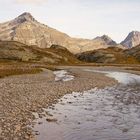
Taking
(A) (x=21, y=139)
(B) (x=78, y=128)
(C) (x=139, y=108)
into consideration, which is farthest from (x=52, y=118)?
(C) (x=139, y=108)

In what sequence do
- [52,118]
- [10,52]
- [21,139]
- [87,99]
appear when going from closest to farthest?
[21,139]
[52,118]
[87,99]
[10,52]

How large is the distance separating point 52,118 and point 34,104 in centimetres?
645

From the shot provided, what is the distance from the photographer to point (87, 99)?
44.0 metres

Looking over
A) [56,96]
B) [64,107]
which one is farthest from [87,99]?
[64,107]

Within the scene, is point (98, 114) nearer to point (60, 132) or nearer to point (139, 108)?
point (139, 108)

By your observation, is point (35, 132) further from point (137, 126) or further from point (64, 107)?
point (64, 107)

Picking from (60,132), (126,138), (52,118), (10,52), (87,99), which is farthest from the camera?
(10,52)

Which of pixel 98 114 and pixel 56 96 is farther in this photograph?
pixel 56 96

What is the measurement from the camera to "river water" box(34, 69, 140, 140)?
24609 millimetres

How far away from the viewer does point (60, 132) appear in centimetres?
2542

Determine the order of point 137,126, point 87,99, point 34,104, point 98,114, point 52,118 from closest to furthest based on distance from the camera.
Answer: point 137,126 < point 52,118 < point 98,114 < point 34,104 < point 87,99

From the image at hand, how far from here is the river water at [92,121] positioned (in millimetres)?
24609

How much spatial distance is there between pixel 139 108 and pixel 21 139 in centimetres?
1839

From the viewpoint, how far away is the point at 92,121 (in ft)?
97.1
